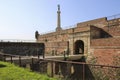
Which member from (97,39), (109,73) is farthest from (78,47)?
(109,73)

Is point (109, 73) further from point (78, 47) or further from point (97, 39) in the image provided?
point (78, 47)

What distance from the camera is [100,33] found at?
2464cm

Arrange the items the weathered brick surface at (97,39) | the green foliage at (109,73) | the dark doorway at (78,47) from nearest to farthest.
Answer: the green foliage at (109,73) < the weathered brick surface at (97,39) < the dark doorway at (78,47)

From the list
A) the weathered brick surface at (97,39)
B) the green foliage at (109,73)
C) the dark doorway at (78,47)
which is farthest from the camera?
the dark doorway at (78,47)

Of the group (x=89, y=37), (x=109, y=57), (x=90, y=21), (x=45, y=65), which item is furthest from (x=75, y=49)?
(x=45, y=65)

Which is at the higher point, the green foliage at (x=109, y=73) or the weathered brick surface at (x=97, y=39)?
the weathered brick surface at (x=97, y=39)

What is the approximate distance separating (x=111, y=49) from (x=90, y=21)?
11.7 m

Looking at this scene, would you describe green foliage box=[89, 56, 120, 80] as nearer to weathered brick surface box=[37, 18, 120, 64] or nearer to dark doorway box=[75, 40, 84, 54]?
weathered brick surface box=[37, 18, 120, 64]

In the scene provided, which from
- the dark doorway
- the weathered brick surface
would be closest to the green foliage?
the weathered brick surface

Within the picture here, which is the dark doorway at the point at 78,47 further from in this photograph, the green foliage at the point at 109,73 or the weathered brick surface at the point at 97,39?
the green foliage at the point at 109,73

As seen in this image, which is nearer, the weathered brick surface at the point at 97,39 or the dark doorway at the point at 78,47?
the weathered brick surface at the point at 97,39

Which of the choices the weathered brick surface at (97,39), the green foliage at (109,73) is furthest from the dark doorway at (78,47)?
the green foliage at (109,73)

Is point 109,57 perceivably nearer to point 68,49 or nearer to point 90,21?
point 68,49

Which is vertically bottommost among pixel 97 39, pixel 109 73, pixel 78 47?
pixel 109 73
